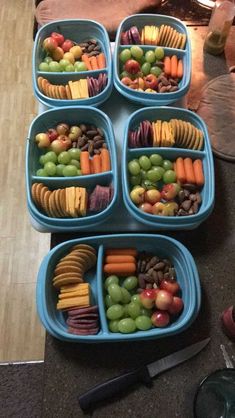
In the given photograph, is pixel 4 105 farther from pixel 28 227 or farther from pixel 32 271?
pixel 32 271

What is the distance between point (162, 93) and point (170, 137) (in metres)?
0.13

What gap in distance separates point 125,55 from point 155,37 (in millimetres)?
100

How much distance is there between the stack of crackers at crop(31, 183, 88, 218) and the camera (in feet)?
2.44

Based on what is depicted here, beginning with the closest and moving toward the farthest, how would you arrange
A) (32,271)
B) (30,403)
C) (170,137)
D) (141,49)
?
(170,137)
(141,49)
(30,403)
(32,271)

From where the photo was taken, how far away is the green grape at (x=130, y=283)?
2.26 feet

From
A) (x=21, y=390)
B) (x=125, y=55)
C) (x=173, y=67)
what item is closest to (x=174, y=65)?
(x=173, y=67)

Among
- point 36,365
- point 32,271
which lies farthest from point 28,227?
point 36,365

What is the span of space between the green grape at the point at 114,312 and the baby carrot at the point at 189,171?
0.30m

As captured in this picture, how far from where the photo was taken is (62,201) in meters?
0.75

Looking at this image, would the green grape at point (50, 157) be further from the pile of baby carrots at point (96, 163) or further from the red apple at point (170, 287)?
the red apple at point (170, 287)

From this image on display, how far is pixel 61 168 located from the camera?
32.3 inches

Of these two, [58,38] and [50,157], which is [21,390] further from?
[58,38]

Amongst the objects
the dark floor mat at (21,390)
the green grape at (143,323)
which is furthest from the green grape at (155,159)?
the dark floor mat at (21,390)

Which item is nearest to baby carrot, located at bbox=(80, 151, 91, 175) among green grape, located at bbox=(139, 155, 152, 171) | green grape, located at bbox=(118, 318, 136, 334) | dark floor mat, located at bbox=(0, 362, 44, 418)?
green grape, located at bbox=(139, 155, 152, 171)
